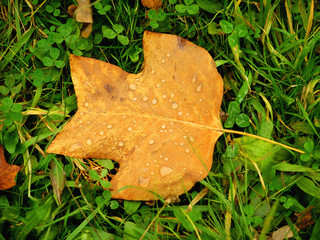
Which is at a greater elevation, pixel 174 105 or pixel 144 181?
pixel 174 105

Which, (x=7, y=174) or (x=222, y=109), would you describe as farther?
(x=222, y=109)

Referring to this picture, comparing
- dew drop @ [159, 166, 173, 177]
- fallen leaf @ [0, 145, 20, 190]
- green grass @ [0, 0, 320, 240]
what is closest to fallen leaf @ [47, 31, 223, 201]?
dew drop @ [159, 166, 173, 177]

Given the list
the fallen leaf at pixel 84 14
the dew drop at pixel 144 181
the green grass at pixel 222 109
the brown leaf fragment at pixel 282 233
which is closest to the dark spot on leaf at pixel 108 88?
the green grass at pixel 222 109

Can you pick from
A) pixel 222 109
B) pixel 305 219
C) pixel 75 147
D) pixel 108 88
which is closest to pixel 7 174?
pixel 75 147

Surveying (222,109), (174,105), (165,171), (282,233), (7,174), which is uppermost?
(174,105)

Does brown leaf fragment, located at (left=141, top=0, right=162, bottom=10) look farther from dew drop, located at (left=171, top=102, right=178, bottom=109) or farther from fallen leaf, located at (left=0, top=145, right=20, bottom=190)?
fallen leaf, located at (left=0, top=145, right=20, bottom=190)

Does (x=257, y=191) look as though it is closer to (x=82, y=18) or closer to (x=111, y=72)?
(x=111, y=72)

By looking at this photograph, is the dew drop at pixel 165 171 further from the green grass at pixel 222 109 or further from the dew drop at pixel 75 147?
the dew drop at pixel 75 147

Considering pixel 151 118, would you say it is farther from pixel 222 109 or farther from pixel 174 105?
pixel 222 109
